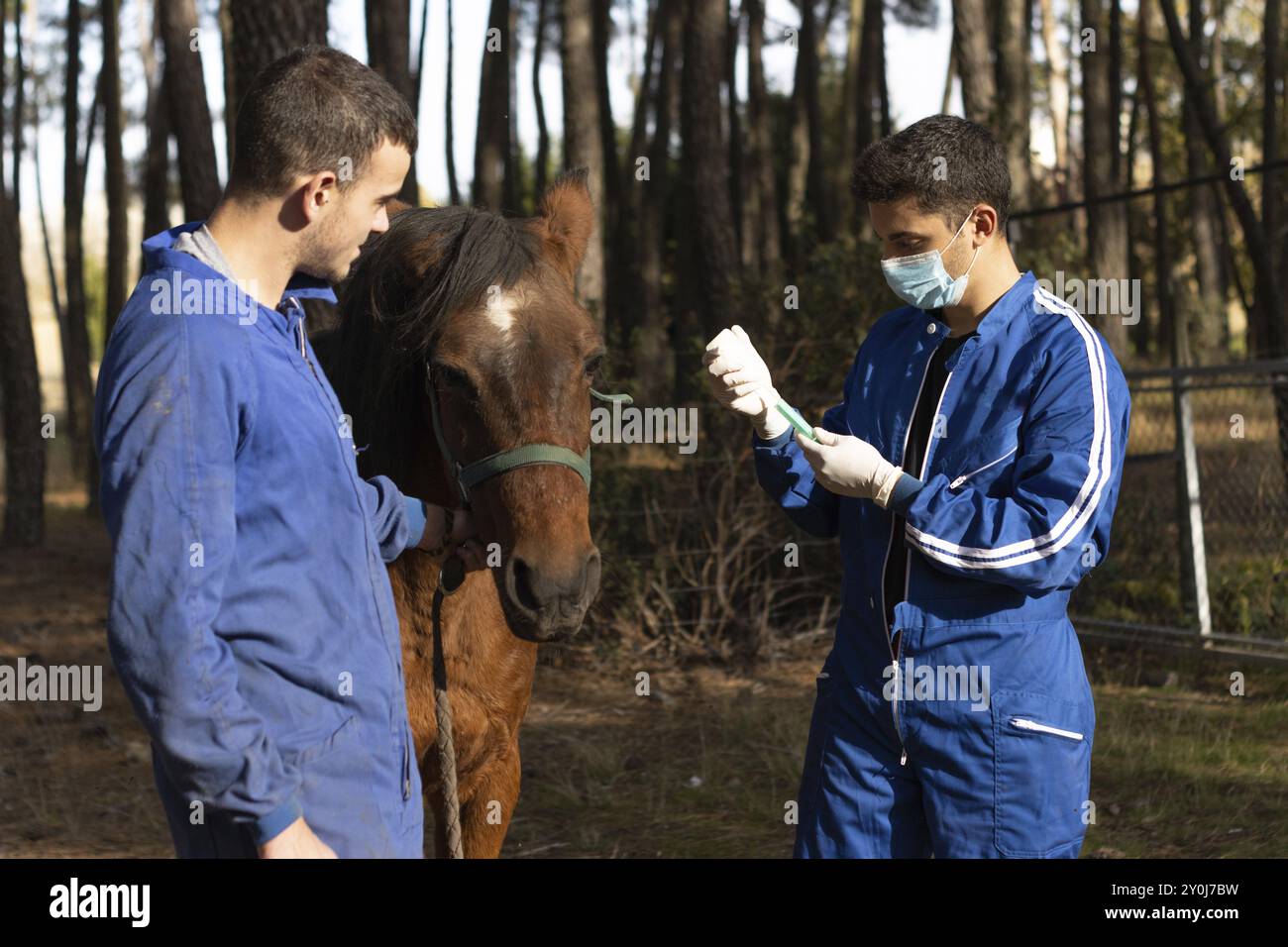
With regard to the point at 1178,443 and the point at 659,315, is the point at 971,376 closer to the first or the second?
the point at 1178,443

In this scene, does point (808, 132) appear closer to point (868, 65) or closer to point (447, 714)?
point (868, 65)

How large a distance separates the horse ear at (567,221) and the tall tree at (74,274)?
53.4 feet

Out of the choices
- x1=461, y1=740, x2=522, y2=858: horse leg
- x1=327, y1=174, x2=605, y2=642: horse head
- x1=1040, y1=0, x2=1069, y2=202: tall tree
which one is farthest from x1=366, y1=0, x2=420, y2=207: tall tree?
x1=1040, y1=0, x2=1069, y2=202: tall tree

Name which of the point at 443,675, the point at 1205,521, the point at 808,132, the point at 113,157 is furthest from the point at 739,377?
the point at 808,132

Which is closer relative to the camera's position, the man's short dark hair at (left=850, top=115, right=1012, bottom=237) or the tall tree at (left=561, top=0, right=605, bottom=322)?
the man's short dark hair at (left=850, top=115, right=1012, bottom=237)

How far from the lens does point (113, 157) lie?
18.7 m

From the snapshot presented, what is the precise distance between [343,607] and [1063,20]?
28.9m

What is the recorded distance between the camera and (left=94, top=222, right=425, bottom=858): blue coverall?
5.94 feet

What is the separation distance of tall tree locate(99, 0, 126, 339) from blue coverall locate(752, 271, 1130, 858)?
1738 centimetres

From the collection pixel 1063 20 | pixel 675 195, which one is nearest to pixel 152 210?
pixel 675 195

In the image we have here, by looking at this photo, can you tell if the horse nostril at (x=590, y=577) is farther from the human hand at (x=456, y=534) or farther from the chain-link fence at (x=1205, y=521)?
the chain-link fence at (x=1205, y=521)

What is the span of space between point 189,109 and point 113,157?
34.3 ft

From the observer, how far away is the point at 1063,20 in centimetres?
2741

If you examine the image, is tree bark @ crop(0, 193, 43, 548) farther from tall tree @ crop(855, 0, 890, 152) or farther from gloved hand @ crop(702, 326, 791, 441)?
tall tree @ crop(855, 0, 890, 152)
